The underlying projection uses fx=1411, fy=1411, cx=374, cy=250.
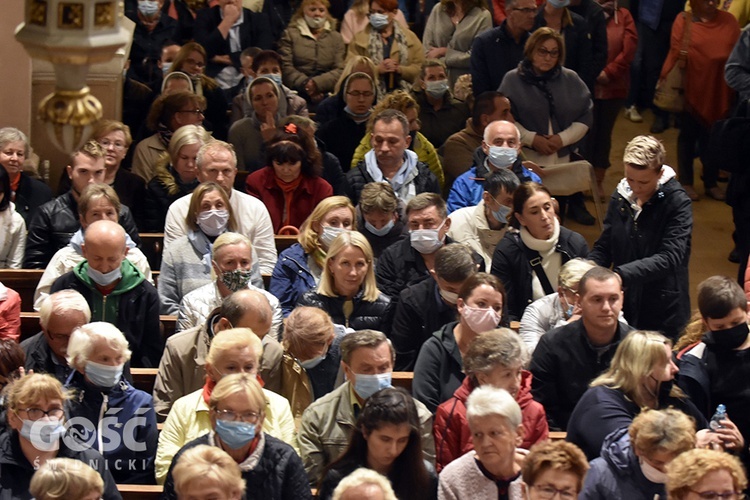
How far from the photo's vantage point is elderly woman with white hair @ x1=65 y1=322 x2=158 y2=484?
21.7ft

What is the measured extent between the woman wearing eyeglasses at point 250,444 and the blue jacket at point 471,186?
3.64 metres

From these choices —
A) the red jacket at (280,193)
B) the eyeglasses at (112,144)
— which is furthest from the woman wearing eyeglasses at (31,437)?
the red jacket at (280,193)

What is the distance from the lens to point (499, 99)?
1030 cm

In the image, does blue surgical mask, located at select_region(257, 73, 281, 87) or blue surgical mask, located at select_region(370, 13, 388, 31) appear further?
blue surgical mask, located at select_region(370, 13, 388, 31)

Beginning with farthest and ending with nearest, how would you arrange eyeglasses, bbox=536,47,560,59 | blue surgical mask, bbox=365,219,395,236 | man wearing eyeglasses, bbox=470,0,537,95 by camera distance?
man wearing eyeglasses, bbox=470,0,537,95
eyeglasses, bbox=536,47,560,59
blue surgical mask, bbox=365,219,395,236

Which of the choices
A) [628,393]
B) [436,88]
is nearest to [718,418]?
[628,393]

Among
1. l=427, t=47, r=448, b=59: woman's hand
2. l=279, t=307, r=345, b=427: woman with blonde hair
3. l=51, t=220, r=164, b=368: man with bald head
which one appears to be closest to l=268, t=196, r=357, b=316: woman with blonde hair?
l=51, t=220, r=164, b=368: man with bald head

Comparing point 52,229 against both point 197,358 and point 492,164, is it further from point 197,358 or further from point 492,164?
point 492,164

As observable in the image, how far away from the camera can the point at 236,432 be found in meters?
5.97

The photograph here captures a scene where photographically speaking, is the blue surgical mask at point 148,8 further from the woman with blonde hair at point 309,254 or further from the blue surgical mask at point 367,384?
the blue surgical mask at point 367,384

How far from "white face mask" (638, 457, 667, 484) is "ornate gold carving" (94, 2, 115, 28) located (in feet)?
11.9

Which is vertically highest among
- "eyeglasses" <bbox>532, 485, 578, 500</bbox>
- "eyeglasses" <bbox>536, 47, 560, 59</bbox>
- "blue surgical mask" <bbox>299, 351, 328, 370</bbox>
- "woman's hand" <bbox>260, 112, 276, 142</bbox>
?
"eyeglasses" <bbox>532, 485, 578, 500</bbox>

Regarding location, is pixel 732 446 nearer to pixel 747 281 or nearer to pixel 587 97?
pixel 747 281

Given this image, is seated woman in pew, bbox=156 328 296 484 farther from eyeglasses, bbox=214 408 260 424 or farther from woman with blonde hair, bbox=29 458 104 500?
woman with blonde hair, bbox=29 458 104 500
